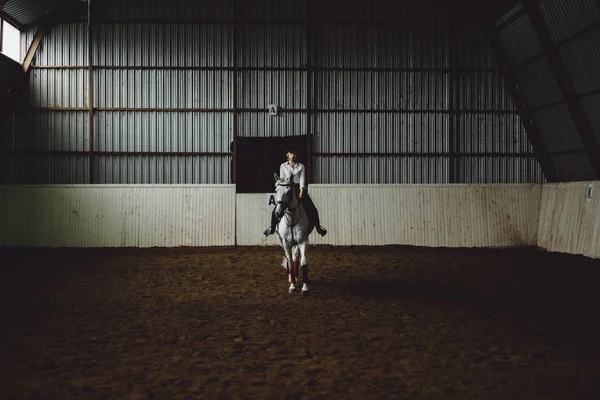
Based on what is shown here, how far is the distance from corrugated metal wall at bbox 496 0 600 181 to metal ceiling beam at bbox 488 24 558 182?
0.32 feet

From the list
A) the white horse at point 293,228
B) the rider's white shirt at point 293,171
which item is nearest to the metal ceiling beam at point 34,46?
the rider's white shirt at point 293,171

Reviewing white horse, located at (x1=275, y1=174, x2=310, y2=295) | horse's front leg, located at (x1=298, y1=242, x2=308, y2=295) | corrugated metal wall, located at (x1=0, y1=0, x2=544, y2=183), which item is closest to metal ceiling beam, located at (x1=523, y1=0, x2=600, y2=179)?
corrugated metal wall, located at (x1=0, y1=0, x2=544, y2=183)

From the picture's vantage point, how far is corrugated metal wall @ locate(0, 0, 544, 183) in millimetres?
16688

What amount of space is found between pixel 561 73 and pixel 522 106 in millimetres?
2615

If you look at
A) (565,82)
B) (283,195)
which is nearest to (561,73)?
(565,82)

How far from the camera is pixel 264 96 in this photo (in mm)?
16984

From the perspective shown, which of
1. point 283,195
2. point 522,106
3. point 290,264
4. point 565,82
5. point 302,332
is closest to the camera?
point 302,332

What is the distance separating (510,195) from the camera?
16.1 meters

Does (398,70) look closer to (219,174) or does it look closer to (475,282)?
(219,174)

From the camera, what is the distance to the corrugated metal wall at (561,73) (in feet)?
43.9

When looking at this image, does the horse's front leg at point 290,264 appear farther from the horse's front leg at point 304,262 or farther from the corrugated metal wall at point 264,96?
the corrugated metal wall at point 264,96

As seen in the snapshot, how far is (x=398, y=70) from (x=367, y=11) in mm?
1954

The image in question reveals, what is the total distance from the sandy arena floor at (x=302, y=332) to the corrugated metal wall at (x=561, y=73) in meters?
4.05

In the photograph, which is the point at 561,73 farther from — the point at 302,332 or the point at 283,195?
the point at 302,332
